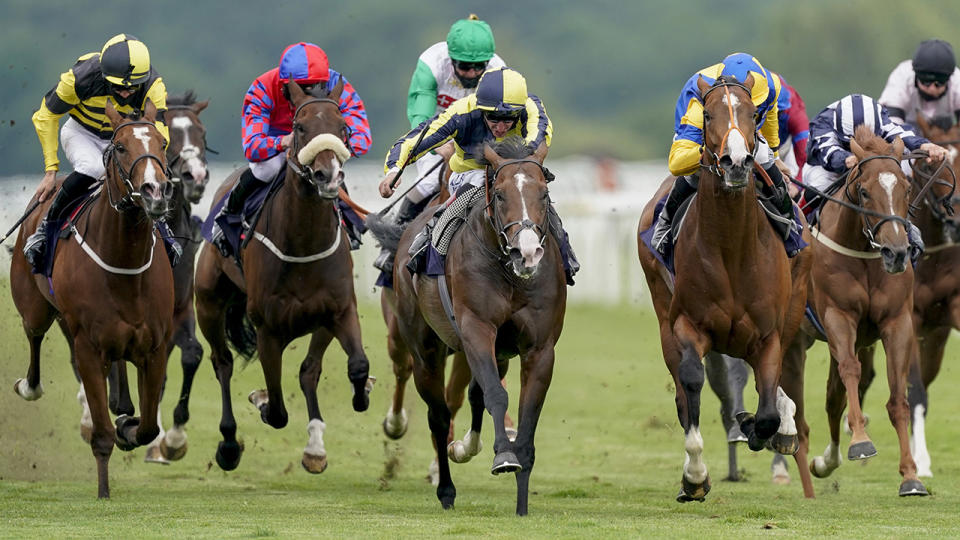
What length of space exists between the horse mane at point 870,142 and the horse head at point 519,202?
247 cm

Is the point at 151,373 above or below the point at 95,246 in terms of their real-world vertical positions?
below

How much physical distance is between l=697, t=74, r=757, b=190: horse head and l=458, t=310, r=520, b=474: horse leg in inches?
55.3

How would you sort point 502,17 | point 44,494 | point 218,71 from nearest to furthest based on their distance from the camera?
point 44,494
point 218,71
point 502,17

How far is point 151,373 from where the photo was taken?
9.29 m

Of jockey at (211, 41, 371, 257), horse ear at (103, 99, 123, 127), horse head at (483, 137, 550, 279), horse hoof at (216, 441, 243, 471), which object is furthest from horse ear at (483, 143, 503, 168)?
horse hoof at (216, 441, 243, 471)

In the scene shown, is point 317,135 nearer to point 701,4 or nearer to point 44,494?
point 44,494

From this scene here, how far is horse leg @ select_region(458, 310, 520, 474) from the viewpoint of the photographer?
25.2 feet

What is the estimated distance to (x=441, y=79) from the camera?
11219 mm

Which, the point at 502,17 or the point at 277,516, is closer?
the point at 277,516

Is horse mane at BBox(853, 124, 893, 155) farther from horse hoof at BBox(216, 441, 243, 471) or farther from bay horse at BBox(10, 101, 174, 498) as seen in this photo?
horse hoof at BBox(216, 441, 243, 471)

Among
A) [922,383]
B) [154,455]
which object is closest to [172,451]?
[154,455]

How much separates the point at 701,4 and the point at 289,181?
55263 millimetres

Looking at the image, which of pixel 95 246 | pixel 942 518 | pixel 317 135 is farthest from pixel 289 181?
pixel 942 518

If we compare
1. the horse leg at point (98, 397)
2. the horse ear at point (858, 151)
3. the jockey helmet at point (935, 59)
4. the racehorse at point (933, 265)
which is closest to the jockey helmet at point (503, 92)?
the horse ear at point (858, 151)
